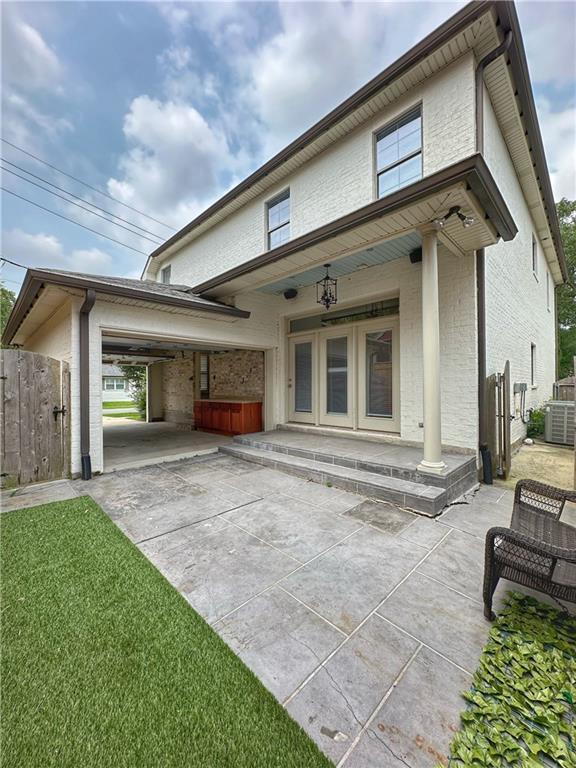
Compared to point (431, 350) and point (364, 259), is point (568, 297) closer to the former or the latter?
point (364, 259)

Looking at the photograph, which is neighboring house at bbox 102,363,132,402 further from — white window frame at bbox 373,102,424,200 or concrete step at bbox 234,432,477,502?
white window frame at bbox 373,102,424,200

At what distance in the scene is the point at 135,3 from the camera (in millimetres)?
5738

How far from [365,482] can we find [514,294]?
5771 millimetres

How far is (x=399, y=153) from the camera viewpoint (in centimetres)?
553

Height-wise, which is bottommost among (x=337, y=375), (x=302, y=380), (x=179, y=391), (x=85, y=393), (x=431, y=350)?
(x=179, y=391)

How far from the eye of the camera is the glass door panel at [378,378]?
6.19 metres

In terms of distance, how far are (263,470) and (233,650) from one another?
3.80m

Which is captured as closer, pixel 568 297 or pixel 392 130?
pixel 392 130

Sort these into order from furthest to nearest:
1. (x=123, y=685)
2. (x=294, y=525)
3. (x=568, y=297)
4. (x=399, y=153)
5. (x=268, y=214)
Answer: (x=568, y=297), (x=268, y=214), (x=399, y=153), (x=294, y=525), (x=123, y=685)

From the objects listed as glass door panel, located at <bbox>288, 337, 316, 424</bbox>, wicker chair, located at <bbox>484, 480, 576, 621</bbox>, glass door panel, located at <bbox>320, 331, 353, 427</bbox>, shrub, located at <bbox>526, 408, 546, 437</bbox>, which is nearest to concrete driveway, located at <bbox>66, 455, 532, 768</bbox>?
wicker chair, located at <bbox>484, 480, 576, 621</bbox>

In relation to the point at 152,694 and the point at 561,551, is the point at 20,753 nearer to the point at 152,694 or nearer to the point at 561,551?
the point at 152,694

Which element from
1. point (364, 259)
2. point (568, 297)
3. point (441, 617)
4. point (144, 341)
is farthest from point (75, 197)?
point (568, 297)

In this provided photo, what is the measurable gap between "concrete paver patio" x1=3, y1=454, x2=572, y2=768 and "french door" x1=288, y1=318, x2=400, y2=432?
251cm

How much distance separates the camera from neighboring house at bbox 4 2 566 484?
4160 mm
